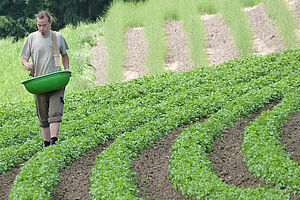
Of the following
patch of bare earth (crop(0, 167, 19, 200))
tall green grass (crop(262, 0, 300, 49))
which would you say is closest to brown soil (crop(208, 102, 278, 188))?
patch of bare earth (crop(0, 167, 19, 200))

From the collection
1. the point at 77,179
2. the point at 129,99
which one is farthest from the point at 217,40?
the point at 77,179

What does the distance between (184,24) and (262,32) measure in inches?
130

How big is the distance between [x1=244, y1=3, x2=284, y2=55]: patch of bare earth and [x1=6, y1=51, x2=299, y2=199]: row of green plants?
2480 mm

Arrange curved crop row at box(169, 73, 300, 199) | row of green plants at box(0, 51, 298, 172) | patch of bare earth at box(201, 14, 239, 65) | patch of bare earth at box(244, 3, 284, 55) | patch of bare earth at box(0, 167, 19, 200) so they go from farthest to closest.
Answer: patch of bare earth at box(244, 3, 284, 55)
patch of bare earth at box(201, 14, 239, 65)
row of green plants at box(0, 51, 298, 172)
patch of bare earth at box(0, 167, 19, 200)
curved crop row at box(169, 73, 300, 199)

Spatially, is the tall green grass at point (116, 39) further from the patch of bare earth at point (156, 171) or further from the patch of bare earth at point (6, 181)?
the patch of bare earth at point (6, 181)

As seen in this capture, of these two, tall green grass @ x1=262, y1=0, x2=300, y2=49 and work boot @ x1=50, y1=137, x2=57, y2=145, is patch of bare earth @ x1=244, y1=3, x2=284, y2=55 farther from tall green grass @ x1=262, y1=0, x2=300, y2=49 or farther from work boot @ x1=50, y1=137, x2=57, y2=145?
work boot @ x1=50, y1=137, x2=57, y2=145

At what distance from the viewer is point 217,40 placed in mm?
17953

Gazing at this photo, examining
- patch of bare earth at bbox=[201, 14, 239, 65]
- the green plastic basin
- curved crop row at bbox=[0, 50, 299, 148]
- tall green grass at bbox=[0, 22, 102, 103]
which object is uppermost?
the green plastic basin

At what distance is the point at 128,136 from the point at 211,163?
66.3 inches

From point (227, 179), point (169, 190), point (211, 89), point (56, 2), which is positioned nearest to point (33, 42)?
point (169, 190)

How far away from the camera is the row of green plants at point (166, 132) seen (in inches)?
231

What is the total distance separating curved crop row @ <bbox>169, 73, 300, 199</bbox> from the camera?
220 inches

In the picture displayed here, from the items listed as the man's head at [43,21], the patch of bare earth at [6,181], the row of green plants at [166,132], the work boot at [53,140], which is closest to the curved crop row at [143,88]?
the row of green plants at [166,132]

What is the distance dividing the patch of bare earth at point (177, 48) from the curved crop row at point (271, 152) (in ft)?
23.8
